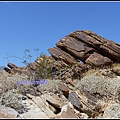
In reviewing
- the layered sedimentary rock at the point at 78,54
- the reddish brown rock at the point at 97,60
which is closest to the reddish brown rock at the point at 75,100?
the layered sedimentary rock at the point at 78,54

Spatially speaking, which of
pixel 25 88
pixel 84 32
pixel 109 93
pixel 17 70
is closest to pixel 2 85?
pixel 25 88

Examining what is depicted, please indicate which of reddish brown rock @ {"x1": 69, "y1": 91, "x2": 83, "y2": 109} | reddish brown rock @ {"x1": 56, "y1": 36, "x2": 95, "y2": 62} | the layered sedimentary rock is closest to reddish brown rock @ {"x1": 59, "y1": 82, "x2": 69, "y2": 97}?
reddish brown rock @ {"x1": 69, "y1": 91, "x2": 83, "y2": 109}

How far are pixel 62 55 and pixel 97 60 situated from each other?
2.73 m

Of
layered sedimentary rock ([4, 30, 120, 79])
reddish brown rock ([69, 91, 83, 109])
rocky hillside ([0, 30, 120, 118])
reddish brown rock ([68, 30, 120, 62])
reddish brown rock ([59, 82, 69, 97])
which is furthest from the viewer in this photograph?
reddish brown rock ([68, 30, 120, 62])

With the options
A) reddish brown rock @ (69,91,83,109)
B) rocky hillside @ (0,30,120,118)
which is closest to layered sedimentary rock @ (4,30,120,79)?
rocky hillside @ (0,30,120,118)

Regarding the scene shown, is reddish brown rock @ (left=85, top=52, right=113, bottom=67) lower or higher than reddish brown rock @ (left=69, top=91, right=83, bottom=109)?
higher

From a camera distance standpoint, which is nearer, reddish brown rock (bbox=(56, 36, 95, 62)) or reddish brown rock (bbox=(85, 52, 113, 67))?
reddish brown rock (bbox=(85, 52, 113, 67))

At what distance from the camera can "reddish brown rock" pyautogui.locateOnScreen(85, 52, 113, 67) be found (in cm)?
1443

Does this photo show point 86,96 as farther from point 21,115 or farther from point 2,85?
point 2,85

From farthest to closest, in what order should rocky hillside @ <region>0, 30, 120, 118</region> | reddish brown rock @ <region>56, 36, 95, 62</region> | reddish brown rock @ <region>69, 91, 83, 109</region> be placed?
reddish brown rock @ <region>56, 36, 95, 62</region>
reddish brown rock @ <region>69, 91, 83, 109</region>
rocky hillside @ <region>0, 30, 120, 118</region>

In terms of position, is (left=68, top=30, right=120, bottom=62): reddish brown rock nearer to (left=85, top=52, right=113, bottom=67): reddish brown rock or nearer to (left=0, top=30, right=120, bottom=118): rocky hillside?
(left=0, top=30, right=120, bottom=118): rocky hillside

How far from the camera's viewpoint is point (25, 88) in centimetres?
854

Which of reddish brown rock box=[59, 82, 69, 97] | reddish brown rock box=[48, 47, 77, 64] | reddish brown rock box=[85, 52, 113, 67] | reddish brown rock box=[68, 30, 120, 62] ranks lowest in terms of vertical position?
reddish brown rock box=[59, 82, 69, 97]

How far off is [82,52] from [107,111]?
9824 millimetres
